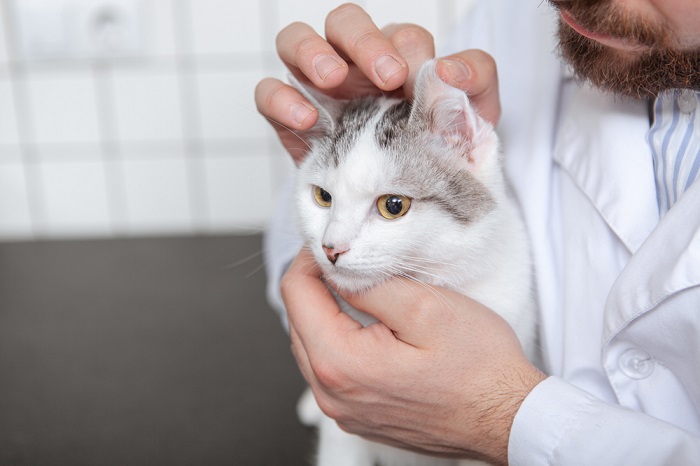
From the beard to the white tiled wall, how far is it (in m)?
1.19

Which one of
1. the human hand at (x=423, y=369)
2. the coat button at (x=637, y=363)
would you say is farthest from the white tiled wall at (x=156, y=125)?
the coat button at (x=637, y=363)

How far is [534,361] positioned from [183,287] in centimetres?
99

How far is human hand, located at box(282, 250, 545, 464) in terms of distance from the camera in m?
0.87

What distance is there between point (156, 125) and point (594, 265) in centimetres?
155

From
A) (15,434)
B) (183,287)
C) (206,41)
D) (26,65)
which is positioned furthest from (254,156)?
(15,434)

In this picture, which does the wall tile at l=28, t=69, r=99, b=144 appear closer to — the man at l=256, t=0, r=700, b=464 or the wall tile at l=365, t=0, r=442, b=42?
the wall tile at l=365, t=0, r=442, b=42

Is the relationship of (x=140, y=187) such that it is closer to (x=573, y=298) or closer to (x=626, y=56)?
(x=573, y=298)

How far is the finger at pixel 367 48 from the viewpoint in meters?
0.89

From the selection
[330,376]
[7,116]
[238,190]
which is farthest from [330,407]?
[7,116]

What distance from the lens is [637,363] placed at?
898 mm

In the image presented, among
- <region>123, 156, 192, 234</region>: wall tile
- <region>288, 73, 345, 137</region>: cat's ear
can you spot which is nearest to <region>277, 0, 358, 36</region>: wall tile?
<region>123, 156, 192, 234</region>: wall tile

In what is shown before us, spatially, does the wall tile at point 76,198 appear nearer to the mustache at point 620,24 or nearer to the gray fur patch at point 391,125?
the gray fur patch at point 391,125

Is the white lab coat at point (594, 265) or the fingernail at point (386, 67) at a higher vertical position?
the fingernail at point (386, 67)

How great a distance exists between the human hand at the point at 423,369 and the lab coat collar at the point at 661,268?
145mm
